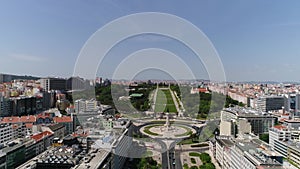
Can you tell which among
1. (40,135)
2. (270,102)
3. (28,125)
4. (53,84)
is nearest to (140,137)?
(40,135)

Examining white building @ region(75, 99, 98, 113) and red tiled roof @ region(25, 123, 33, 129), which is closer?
red tiled roof @ region(25, 123, 33, 129)

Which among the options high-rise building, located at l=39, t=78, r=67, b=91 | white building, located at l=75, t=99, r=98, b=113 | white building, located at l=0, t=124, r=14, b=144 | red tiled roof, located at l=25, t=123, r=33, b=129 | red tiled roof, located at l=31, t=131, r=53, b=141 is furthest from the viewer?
high-rise building, located at l=39, t=78, r=67, b=91

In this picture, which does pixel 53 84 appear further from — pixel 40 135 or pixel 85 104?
pixel 40 135

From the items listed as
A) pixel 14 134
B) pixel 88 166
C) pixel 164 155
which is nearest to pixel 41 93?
pixel 14 134

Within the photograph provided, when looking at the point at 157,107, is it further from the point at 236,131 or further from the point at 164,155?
the point at 164,155

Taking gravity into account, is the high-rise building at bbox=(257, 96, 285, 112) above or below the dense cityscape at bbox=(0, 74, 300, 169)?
above

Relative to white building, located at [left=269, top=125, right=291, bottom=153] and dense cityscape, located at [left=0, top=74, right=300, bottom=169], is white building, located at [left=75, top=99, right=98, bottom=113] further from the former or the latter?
white building, located at [left=269, top=125, right=291, bottom=153]

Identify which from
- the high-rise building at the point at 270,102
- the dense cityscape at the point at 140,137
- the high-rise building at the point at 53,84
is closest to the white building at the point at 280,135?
the dense cityscape at the point at 140,137

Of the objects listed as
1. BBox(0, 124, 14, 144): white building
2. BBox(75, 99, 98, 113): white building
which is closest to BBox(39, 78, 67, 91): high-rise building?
BBox(75, 99, 98, 113): white building

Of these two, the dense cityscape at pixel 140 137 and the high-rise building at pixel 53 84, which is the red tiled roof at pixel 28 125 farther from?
the high-rise building at pixel 53 84

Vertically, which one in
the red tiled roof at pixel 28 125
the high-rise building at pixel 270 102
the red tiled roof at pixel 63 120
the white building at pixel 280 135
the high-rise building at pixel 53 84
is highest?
the high-rise building at pixel 53 84

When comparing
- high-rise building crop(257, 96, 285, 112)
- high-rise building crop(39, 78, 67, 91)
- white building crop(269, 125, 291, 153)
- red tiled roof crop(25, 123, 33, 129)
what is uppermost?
high-rise building crop(39, 78, 67, 91)
